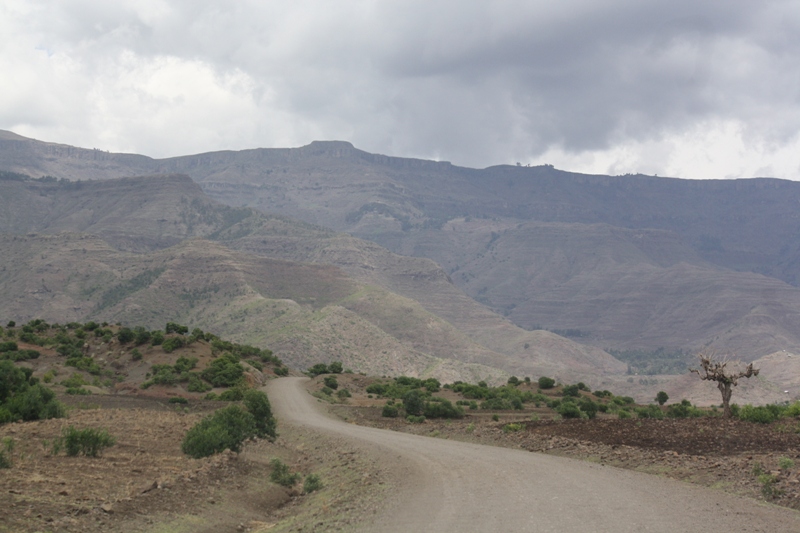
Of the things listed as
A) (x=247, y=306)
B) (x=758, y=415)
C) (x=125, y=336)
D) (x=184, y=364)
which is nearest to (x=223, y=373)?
(x=184, y=364)

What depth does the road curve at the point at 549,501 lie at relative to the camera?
14.9 meters

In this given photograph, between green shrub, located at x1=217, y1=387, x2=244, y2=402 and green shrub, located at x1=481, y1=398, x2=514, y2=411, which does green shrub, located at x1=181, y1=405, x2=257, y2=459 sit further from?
green shrub, located at x1=481, y1=398, x2=514, y2=411

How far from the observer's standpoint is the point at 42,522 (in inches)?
591

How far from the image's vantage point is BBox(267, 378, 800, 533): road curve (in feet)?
48.8

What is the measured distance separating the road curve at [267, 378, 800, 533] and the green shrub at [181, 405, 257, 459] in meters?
6.36

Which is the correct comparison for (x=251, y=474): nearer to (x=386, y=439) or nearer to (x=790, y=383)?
(x=386, y=439)

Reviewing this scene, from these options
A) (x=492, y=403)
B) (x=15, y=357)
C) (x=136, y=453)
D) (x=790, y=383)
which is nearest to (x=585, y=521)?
(x=136, y=453)

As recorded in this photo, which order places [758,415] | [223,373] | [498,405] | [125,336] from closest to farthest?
1. [758,415]
2. [498,405]
3. [223,373]
4. [125,336]

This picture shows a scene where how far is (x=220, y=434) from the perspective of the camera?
88.0 feet

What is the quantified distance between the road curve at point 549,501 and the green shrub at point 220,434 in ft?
20.9

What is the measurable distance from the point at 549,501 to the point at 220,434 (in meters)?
14.1

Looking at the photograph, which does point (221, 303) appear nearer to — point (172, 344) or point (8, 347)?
point (172, 344)

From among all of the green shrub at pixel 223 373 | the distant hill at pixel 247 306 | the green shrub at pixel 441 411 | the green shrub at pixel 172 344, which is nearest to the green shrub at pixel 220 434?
the green shrub at pixel 441 411

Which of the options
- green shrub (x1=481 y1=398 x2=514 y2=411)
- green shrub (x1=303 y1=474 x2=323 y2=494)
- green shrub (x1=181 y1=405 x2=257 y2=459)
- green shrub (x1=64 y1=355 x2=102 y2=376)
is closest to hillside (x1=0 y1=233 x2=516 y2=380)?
green shrub (x1=64 y1=355 x2=102 y2=376)
